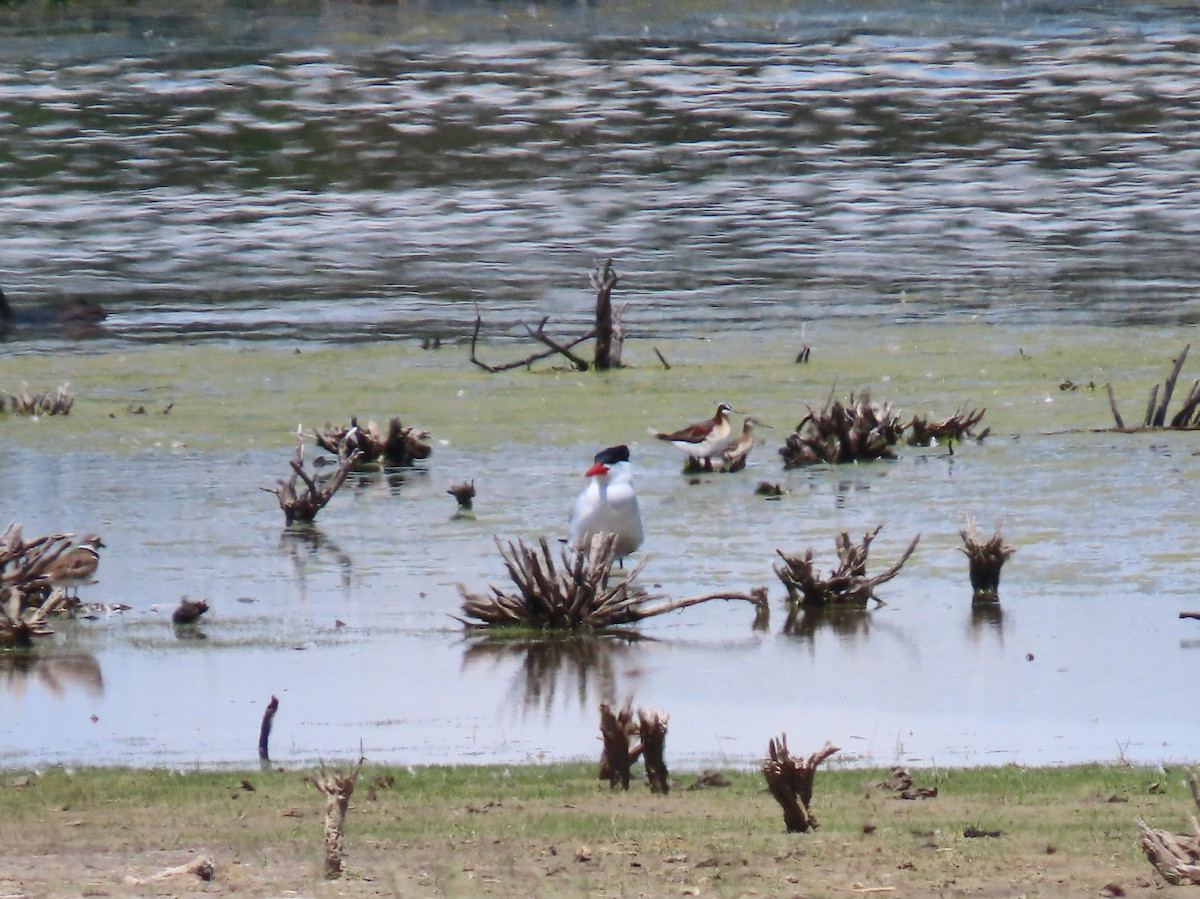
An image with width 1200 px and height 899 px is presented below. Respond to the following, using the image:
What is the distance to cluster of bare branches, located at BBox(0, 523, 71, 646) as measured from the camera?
10570 millimetres

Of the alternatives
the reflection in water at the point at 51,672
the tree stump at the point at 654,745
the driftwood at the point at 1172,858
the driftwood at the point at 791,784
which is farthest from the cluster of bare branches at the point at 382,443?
the driftwood at the point at 1172,858

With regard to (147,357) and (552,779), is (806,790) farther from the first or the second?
(147,357)

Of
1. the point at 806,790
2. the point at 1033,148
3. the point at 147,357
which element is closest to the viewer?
the point at 806,790

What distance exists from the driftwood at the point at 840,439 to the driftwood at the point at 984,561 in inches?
142

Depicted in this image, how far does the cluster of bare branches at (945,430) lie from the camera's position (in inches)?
611

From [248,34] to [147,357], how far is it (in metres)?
54.2

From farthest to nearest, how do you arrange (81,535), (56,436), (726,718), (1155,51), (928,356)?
(1155,51) → (928,356) → (56,436) → (81,535) → (726,718)

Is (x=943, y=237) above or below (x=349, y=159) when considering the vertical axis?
below

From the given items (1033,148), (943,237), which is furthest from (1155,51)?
(943,237)

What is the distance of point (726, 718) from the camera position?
30.3 ft

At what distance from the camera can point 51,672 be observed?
10156 millimetres

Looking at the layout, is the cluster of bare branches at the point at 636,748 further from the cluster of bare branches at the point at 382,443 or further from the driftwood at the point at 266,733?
the cluster of bare branches at the point at 382,443

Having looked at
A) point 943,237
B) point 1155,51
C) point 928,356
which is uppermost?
point 1155,51

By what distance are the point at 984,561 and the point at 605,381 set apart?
7919 millimetres
